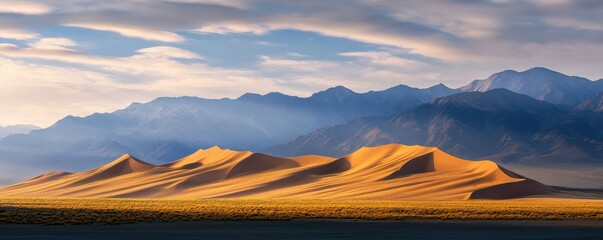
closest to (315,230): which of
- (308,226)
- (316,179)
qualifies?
(308,226)

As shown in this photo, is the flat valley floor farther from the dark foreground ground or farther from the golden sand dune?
the golden sand dune

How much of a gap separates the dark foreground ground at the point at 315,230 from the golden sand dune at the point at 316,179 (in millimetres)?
72066

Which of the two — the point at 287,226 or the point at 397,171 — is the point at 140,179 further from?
the point at 287,226

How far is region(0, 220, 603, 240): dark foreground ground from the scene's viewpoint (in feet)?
155

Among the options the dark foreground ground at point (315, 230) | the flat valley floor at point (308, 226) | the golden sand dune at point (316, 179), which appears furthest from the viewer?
the golden sand dune at point (316, 179)

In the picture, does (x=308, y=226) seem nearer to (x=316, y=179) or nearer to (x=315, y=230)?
(x=315, y=230)

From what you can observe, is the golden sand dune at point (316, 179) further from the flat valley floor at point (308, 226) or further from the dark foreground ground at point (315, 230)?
the dark foreground ground at point (315, 230)

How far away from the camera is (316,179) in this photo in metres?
168

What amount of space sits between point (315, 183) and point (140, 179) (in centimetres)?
4243

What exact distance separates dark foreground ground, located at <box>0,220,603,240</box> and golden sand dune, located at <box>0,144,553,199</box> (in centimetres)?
7207

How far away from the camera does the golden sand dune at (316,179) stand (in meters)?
141

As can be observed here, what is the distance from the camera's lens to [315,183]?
6339 inches

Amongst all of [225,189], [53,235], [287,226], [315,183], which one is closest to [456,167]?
[315,183]

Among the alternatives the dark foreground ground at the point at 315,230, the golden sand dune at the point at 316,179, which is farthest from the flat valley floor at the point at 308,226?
the golden sand dune at the point at 316,179
